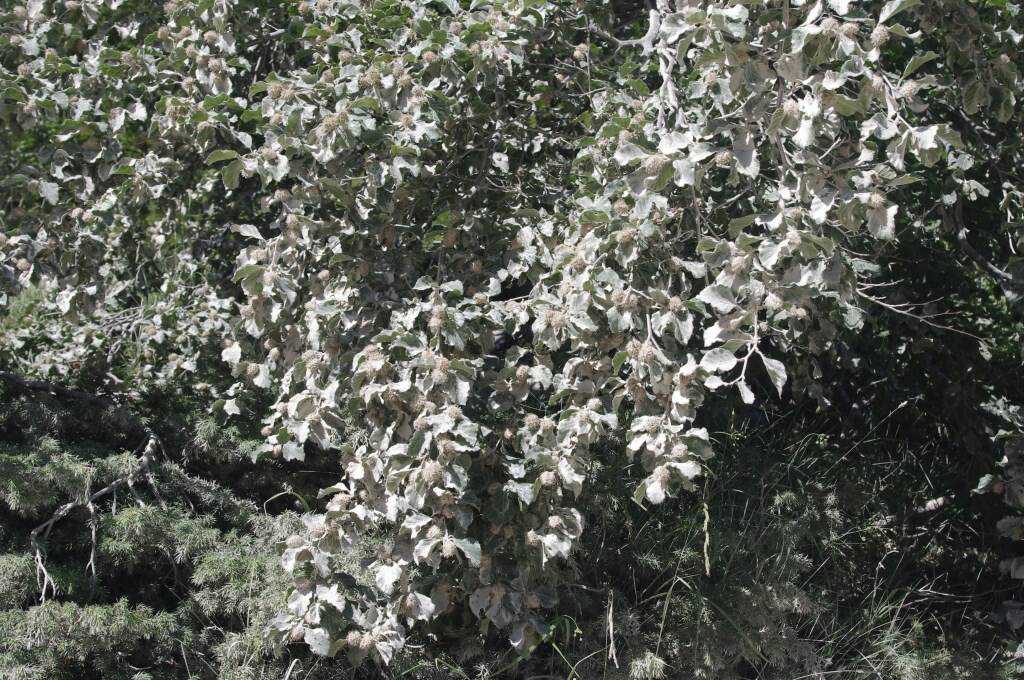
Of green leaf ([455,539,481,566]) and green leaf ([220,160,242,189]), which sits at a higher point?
green leaf ([220,160,242,189])

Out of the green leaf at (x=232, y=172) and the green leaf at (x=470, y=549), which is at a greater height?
the green leaf at (x=232, y=172)

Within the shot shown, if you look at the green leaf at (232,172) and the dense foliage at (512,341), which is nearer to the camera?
the dense foliage at (512,341)

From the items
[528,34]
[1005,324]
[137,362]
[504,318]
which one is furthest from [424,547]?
[1005,324]

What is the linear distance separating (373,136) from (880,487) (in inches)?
81.7

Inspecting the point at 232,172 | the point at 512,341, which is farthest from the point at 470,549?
the point at 512,341

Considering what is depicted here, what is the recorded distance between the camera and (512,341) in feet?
10.5

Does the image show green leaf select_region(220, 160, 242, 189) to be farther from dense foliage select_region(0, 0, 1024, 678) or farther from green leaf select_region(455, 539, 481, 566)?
green leaf select_region(455, 539, 481, 566)

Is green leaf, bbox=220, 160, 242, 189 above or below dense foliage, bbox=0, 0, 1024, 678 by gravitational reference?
above

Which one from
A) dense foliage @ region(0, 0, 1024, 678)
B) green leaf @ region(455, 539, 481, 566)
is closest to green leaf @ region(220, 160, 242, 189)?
dense foliage @ region(0, 0, 1024, 678)

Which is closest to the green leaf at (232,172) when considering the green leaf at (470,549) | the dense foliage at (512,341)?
the dense foliage at (512,341)

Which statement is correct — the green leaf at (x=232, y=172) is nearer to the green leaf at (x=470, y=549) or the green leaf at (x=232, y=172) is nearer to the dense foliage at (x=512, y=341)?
the dense foliage at (x=512, y=341)

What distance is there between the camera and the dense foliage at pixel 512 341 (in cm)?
207

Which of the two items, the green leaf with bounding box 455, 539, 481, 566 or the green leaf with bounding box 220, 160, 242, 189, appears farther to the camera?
the green leaf with bounding box 220, 160, 242, 189

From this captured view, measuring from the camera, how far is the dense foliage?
6.80 feet
